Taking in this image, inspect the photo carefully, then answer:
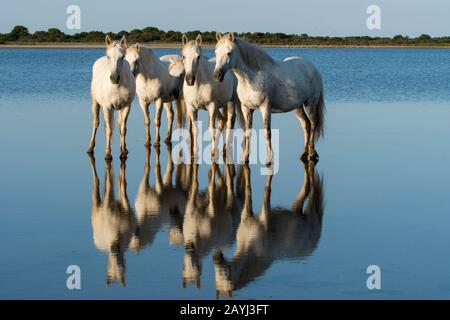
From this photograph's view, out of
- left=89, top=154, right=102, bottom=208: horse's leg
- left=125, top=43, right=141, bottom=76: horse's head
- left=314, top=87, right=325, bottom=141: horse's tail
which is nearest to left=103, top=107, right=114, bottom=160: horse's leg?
left=89, top=154, right=102, bottom=208: horse's leg

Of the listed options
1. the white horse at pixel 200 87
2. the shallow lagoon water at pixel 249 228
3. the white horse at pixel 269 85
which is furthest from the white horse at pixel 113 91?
the white horse at pixel 269 85

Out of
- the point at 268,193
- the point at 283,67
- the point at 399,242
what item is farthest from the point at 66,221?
the point at 283,67

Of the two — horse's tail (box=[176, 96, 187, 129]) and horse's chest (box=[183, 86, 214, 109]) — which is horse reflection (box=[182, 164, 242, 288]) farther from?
horse's tail (box=[176, 96, 187, 129])

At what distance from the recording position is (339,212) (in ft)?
34.8

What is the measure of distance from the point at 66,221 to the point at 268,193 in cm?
275

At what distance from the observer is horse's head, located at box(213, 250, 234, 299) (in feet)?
24.6

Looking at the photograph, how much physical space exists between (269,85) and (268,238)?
5.05 metres

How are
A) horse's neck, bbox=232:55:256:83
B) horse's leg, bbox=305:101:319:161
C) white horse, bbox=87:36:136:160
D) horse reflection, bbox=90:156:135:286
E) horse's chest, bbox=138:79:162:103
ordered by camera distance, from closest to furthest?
horse reflection, bbox=90:156:135:286, horse's neck, bbox=232:55:256:83, white horse, bbox=87:36:136:160, horse's leg, bbox=305:101:319:161, horse's chest, bbox=138:79:162:103

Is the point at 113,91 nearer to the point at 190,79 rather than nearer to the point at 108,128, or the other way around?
the point at 108,128

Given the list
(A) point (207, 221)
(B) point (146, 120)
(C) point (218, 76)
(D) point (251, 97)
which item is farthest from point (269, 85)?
(A) point (207, 221)

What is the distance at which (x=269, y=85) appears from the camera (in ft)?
45.7

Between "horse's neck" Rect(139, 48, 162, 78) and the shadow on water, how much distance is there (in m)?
2.77

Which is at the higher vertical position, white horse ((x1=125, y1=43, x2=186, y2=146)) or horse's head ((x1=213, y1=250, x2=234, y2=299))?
white horse ((x1=125, y1=43, x2=186, y2=146))
